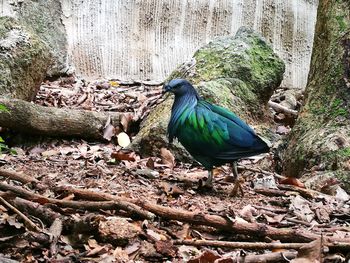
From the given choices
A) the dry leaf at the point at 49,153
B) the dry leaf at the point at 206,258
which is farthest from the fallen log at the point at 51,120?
the dry leaf at the point at 206,258

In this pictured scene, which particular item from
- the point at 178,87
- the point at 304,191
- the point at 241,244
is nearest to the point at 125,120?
the point at 178,87

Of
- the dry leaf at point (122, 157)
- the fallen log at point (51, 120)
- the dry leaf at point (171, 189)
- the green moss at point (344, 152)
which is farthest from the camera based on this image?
the fallen log at point (51, 120)

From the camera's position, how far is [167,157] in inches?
175

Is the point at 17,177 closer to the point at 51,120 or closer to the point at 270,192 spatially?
the point at 270,192

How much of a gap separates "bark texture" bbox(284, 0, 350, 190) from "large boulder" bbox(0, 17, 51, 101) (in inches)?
91.9

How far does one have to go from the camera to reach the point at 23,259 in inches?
93.7

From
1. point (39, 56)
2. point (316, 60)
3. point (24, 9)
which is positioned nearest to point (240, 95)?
point (316, 60)

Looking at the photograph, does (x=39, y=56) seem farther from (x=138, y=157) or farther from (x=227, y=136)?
(x=227, y=136)

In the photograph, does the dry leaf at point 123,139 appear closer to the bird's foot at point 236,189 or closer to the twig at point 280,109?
the bird's foot at point 236,189

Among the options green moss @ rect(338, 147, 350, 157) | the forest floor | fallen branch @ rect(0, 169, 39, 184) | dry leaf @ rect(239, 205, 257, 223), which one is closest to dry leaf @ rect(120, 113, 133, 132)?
the forest floor

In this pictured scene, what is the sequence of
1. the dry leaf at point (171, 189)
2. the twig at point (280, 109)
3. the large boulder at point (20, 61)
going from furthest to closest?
the twig at point (280, 109) → the large boulder at point (20, 61) → the dry leaf at point (171, 189)

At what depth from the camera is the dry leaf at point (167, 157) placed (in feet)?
14.4

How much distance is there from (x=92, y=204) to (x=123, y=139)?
2.34m

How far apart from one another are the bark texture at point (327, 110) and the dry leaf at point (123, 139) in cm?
134
